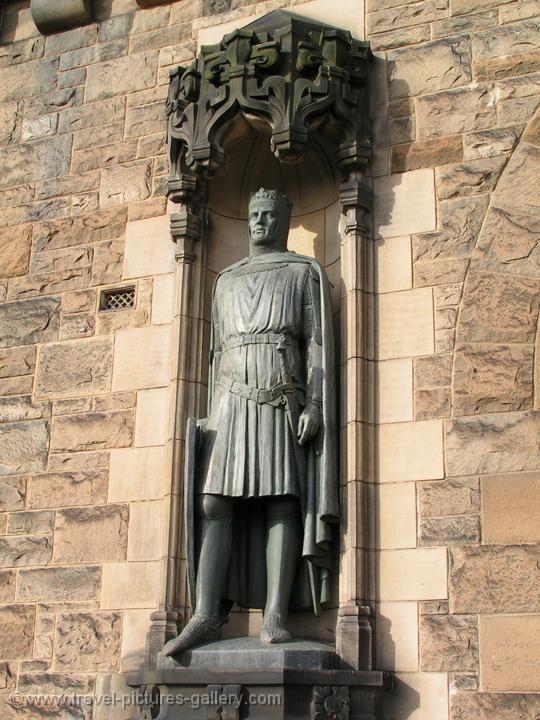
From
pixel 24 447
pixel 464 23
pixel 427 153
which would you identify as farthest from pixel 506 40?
pixel 24 447

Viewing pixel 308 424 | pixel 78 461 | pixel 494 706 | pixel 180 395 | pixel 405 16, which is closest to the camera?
pixel 494 706

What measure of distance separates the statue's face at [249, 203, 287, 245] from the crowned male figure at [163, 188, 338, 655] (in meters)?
0.23

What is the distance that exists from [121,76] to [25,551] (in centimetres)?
327

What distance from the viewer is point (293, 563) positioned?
640 cm

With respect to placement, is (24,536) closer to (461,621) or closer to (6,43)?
(461,621)

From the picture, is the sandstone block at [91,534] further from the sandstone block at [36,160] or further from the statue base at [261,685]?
the sandstone block at [36,160]

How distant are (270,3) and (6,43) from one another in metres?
2.10

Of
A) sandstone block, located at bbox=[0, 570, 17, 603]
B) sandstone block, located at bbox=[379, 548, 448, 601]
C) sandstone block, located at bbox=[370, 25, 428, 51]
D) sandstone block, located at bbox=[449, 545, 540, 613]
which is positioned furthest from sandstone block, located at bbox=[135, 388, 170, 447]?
sandstone block, located at bbox=[370, 25, 428, 51]

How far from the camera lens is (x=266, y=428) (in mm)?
6457

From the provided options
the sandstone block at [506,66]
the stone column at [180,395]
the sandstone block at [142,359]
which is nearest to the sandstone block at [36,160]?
the stone column at [180,395]

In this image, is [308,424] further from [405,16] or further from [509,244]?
[405,16]

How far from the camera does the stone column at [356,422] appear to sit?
6145 millimetres

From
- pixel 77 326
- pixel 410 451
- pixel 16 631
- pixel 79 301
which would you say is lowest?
pixel 16 631

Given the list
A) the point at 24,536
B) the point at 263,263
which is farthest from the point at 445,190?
the point at 24,536
